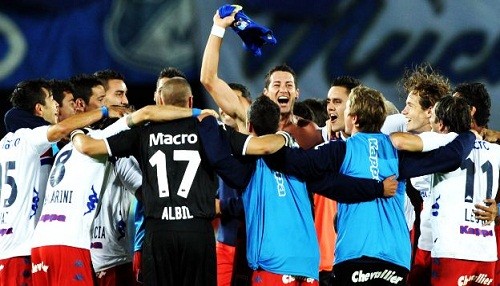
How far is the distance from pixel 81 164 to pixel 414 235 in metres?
3.21

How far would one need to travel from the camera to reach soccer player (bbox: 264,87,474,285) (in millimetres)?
7160

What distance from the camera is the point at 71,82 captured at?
30.4 ft

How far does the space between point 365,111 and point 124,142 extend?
1.68 metres

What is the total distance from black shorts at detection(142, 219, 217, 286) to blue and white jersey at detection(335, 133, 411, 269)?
905 mm

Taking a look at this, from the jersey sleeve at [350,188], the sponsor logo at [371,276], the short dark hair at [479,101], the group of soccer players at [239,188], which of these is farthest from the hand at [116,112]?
the short dark hair at [479,101]

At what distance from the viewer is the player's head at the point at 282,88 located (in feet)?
30.2

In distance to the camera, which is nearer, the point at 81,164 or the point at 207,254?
the point at 207,254

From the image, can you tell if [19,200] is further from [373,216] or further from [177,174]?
[373,216]

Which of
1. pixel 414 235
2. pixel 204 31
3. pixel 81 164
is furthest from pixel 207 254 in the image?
pixel 204 31

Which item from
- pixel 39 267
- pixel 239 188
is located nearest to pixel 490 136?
pixel 239 188

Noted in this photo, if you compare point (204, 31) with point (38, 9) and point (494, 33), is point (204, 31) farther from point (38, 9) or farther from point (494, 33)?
point (494, 33)

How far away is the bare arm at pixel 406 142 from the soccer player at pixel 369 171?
0.14 ft

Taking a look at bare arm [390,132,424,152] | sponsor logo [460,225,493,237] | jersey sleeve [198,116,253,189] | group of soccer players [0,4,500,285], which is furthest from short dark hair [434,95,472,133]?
jersey sleeve [198,116,253,189]

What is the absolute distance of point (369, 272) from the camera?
7141mm
